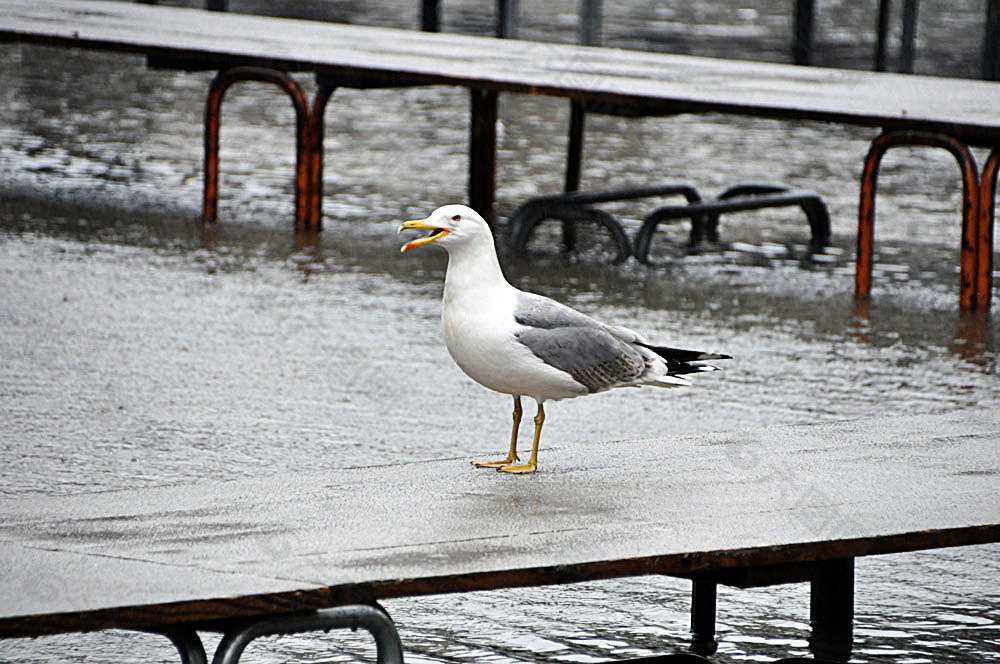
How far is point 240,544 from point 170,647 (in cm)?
95

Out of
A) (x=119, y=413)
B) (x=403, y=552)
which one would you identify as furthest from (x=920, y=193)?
(x=403, y=552)

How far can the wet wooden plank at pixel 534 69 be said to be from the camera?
8266 millimetres

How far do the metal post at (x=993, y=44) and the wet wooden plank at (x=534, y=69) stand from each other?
12.7 ft

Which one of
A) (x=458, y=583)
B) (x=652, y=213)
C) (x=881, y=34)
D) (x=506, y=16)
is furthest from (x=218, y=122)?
(x=881, y=34)

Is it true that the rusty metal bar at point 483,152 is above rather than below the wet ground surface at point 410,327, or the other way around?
above

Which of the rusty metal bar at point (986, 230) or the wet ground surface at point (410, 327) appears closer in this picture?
the wet ground surface at point (410, 327)

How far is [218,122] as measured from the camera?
9.77 metres

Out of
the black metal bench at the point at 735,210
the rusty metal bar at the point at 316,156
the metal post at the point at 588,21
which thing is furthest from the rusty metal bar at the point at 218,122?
the metal post at the point at 588,21

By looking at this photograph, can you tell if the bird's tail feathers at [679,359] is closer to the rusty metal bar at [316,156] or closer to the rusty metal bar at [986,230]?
the rusty metal bar at [986,230]

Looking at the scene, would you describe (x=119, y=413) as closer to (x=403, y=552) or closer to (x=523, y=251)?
(x=403, y=552)

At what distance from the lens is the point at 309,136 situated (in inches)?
376

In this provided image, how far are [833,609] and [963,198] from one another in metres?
4.44

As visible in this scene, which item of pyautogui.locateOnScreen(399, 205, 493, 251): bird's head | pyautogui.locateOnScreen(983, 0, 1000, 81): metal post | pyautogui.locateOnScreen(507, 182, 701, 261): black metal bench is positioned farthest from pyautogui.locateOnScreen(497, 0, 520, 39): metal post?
pyautogui.locateOnScreen(399, 205, 493, 251): bird's head

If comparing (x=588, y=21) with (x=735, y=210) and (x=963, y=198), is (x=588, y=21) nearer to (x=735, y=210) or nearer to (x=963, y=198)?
(x=735, y=210)
